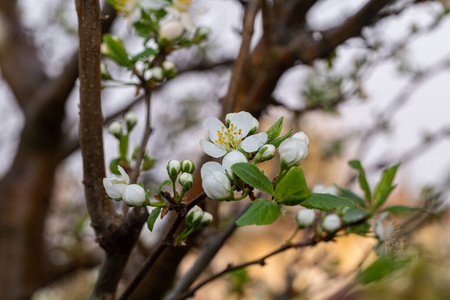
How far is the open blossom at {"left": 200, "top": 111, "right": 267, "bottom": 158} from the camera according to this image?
1.39 feet

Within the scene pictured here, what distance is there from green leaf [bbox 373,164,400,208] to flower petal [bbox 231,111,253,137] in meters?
0.28

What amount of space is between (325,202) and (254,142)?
0.30 ft

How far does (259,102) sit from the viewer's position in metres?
0.92

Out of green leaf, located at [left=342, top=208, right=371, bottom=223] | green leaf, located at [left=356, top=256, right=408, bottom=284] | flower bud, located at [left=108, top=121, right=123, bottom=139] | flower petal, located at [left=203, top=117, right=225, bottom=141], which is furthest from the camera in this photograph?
flower bud, located at [left=108, top=121, right=123, bottom=139]

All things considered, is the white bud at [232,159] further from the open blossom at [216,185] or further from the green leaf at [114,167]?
the green leaf at [114,167]

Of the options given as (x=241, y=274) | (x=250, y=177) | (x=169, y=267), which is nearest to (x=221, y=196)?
(x=250, y=177)

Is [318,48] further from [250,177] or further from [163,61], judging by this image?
[250,177]

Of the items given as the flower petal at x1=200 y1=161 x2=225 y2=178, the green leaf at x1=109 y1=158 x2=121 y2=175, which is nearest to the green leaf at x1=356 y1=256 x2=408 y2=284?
the flower petal at x1=200 y1=161 x2=225 y2=178

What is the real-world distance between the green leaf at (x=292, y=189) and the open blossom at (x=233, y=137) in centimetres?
5

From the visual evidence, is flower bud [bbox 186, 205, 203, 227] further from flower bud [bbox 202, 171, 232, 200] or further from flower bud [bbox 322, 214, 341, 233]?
flower bud [bbox 322, 214, 341, 233]

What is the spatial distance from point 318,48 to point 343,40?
53mm

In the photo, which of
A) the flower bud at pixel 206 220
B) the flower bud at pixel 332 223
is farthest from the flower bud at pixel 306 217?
the flower bud at pixel 206 220

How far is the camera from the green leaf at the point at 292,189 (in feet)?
Answer: 1.23

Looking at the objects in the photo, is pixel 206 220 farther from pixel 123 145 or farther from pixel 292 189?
pixel 123 145
